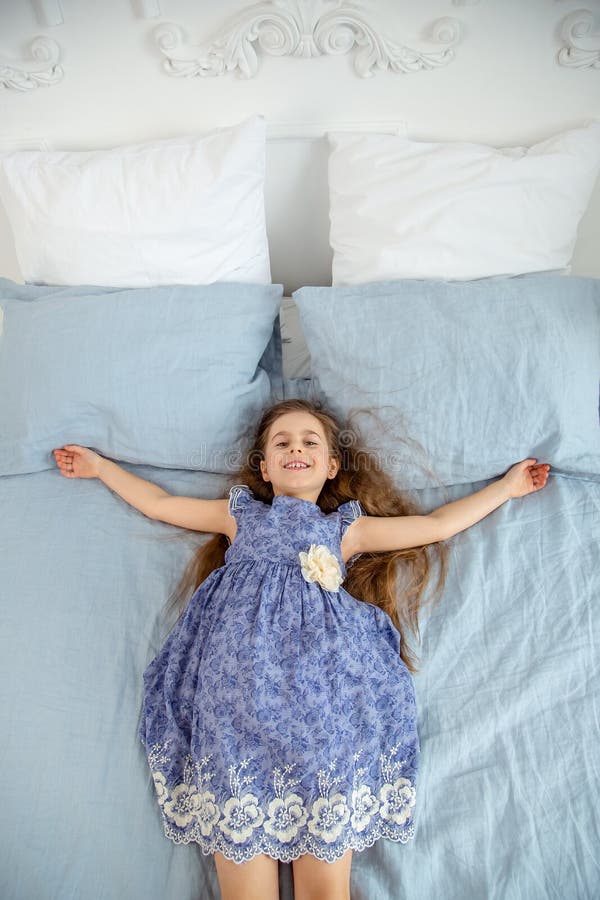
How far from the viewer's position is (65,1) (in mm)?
1309

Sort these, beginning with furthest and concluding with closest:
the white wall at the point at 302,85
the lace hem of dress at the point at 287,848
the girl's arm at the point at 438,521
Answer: the white wall at the point at 302,85, the girl's arm at the point at 438,521, the lace hem of dress at the point at 287,848

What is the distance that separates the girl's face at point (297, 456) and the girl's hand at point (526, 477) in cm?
37

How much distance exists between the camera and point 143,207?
4.43 ft

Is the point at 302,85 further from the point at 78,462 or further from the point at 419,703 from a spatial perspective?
the point at 419,703

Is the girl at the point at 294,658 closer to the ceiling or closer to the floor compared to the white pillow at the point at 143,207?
closer to the floor

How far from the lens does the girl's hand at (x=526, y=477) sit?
1.24m

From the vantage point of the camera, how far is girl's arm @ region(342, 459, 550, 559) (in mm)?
1195

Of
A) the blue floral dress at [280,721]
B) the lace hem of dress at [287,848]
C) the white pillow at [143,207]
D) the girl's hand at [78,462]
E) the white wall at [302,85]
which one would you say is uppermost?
the white wall at [302,85]

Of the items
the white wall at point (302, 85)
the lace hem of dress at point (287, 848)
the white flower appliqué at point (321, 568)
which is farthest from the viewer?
the white wall at point (302, 85)

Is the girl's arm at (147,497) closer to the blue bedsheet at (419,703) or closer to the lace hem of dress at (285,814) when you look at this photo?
the blue bedsheet at (419,703)

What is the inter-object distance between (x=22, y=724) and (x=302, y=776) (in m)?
0.46

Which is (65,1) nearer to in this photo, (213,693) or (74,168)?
(74,168)

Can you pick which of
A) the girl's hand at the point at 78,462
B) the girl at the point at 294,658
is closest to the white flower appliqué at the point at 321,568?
the girl at the point at 294,658

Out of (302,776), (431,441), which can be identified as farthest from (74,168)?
(302,776)
